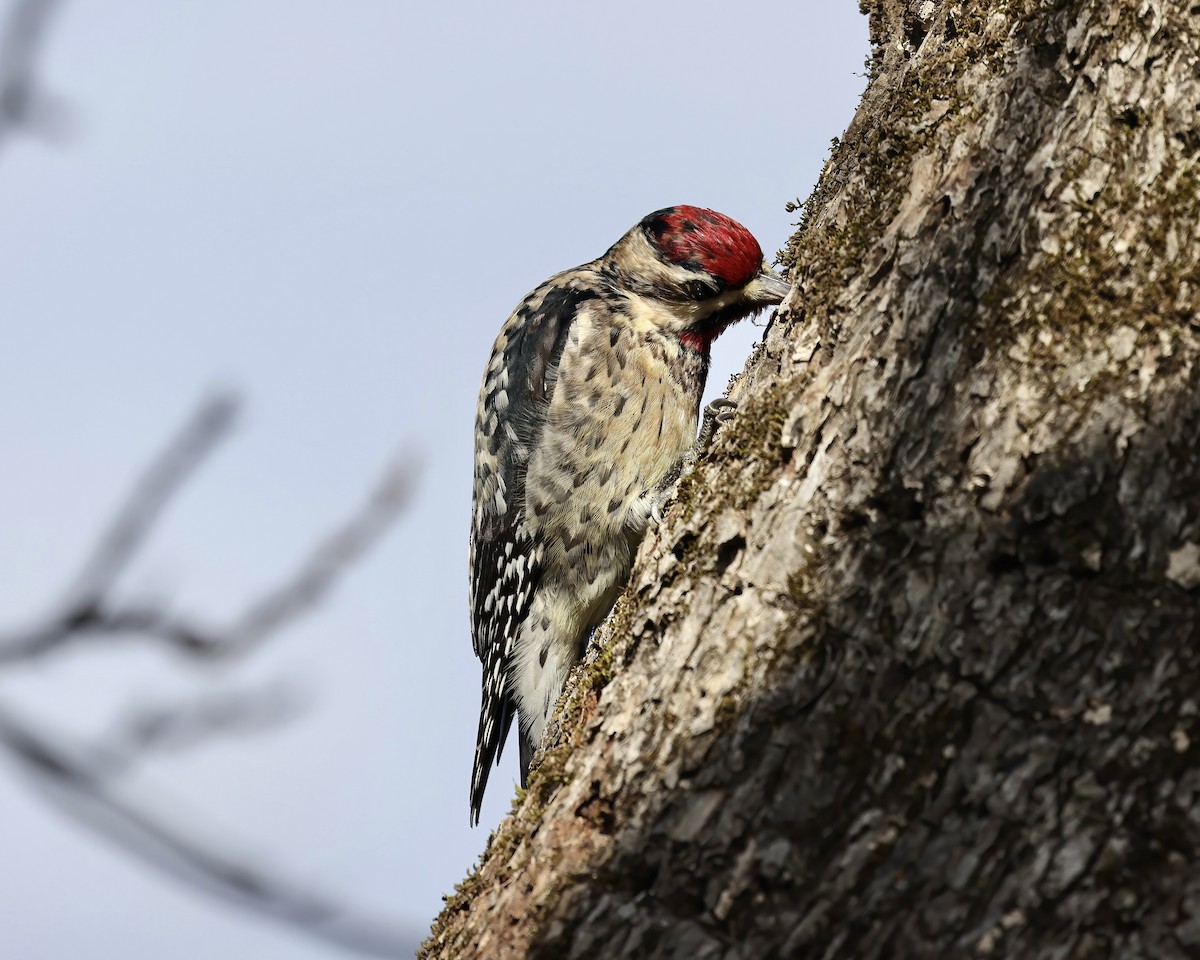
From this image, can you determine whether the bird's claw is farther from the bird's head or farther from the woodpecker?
the bird's head

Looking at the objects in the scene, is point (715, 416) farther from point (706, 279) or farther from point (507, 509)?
point (706, 279)

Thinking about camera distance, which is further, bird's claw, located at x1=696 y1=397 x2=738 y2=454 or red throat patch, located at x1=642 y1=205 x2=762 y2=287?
red throat patch, located at x1=642 y1=205 x2=762 y2=287

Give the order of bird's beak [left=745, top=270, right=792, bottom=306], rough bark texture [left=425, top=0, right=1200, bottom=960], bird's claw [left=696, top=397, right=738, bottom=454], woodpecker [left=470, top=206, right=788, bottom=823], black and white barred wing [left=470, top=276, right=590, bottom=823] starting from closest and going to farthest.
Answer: rough bark texture [left=425, top=0, right=1200, bottom=960] → bird's claw [left=696, top=397, right=738, bottom=454] → woodpecker [left=470, top=206, right=788, bottom=823] → black and white barred wing [left=470, top=276, right=590, bottom=823] → bird's beak [left=745, top=270, right=792, bottom=306]

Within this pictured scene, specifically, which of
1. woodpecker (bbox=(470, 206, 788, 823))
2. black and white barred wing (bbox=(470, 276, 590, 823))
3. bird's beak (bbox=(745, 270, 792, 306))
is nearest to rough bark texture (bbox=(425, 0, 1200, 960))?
woodpecker (bbox=(470, 206, 788, 823))

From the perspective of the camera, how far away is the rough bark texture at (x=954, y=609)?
166 cm

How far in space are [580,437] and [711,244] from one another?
99 cm

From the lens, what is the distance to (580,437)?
13.9 feet

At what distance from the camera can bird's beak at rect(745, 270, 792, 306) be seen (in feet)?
15.0

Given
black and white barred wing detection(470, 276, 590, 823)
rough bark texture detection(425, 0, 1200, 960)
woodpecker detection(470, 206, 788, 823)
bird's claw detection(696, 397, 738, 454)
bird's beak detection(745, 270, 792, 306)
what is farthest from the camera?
bird's beak detection(745, 270, 792, 306)

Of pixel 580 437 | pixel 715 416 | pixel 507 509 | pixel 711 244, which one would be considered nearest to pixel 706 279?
pixel 711 244

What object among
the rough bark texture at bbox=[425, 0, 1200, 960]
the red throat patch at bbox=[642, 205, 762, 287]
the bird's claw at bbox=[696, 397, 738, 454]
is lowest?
the rough bark texture at bbox=[425, 0, 1200, 960]

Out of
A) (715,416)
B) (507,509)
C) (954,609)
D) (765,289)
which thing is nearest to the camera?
(954,609)

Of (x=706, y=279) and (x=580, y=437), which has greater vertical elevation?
(x=706, y=279)

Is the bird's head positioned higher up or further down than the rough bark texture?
higher up
